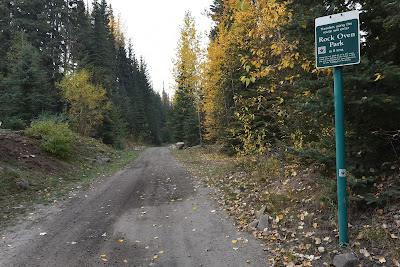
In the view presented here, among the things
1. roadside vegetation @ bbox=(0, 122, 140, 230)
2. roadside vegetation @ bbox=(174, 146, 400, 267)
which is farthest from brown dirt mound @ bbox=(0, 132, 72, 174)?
roadside vegetation @ bbox=(174, 146, 400, 267)

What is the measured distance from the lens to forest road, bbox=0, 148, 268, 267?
400 centimetres

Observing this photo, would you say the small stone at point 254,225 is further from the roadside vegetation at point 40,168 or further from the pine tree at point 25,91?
the pine tree at point 25,91

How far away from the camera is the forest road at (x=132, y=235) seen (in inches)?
157

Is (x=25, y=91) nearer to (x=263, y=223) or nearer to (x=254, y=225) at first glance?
(x=254, y=225)

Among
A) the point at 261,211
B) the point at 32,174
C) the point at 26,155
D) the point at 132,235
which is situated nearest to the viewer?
the point at 132,235

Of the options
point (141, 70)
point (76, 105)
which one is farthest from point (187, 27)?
point (141, 70)

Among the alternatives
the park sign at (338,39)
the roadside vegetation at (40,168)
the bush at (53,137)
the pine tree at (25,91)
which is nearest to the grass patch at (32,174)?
the roadside vegetation at (40,168)

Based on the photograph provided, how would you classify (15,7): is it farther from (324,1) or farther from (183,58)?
(324,1)

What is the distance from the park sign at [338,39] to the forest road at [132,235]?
314 centimetres

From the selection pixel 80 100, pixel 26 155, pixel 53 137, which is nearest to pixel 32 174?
pixel 26 155

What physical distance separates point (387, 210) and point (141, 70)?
216 feet

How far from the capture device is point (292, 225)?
454 centimetres

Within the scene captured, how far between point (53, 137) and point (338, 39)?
12831mm

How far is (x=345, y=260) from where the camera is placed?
10.6ft
